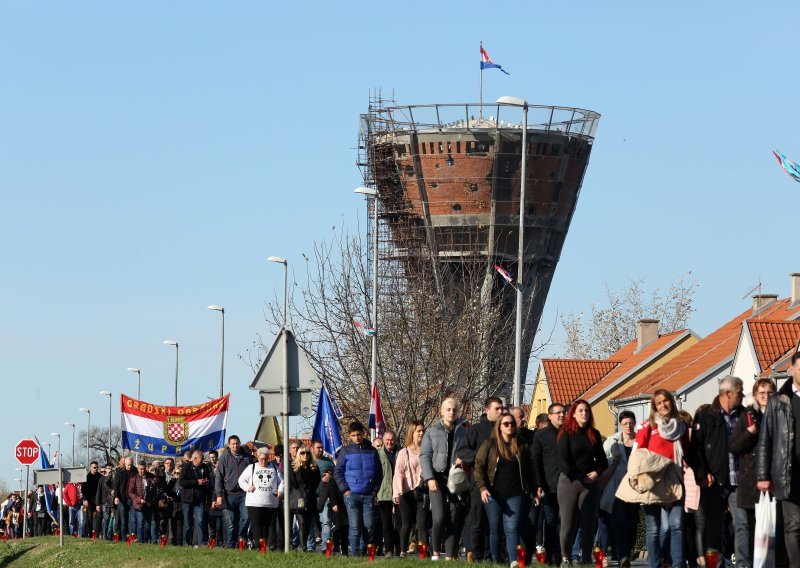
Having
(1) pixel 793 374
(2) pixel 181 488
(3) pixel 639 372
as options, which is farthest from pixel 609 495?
(3) pixel 639 372

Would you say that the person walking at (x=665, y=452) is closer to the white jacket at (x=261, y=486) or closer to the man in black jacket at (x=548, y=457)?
the man in black jacket at (x=548, y=457)

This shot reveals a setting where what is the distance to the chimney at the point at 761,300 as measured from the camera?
69562 millimetres

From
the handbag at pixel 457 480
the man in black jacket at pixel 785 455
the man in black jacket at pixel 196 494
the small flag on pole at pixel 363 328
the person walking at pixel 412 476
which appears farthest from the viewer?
the small flag on pole at pixel 363 328

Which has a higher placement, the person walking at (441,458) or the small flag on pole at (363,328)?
the small flag on pole at (363,328)

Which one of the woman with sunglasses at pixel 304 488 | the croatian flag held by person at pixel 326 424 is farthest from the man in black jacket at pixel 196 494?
the croatian flag held by person at pixel 326 424

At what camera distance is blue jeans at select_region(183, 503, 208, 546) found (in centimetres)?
3138

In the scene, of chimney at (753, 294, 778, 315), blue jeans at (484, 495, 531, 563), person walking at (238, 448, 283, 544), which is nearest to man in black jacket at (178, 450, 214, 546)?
person walking at (238, 448, 283, 544)

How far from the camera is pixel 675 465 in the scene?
1689 centimetres

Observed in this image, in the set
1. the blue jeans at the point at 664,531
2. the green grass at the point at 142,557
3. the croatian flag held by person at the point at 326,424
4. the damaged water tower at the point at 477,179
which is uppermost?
the damaged water tower at the point at 477,179

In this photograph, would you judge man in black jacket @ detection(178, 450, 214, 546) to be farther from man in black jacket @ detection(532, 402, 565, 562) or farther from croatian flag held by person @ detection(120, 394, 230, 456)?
croatian flag held by person @ detection(120, 394, 230, 456)

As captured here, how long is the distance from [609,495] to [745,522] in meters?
5.12

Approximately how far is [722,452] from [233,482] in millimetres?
12534

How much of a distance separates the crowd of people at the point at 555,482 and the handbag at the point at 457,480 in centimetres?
1

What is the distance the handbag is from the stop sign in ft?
124
